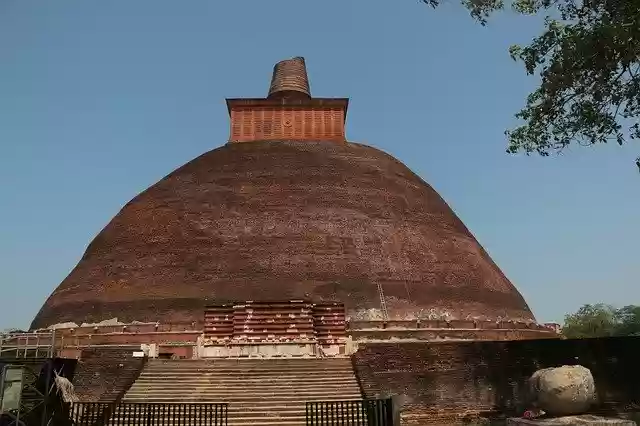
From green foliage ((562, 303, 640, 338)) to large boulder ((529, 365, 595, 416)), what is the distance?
29988 mm

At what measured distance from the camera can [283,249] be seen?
15.5 meters

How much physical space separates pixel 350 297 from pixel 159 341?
481 cm

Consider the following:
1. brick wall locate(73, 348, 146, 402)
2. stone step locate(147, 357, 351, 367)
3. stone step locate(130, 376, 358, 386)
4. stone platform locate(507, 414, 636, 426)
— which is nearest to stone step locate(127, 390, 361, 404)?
stone step locate(130, 376, 358, 386)

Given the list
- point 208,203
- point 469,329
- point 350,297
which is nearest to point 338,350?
point 350,297

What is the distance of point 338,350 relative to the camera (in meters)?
12.4

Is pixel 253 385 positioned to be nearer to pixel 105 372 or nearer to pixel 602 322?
pixel 105 372

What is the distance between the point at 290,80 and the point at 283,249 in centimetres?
1058

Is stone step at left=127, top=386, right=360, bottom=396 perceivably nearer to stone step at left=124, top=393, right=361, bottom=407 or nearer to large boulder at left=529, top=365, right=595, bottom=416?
stone step at left=124, top=393, right=361, bottom=407

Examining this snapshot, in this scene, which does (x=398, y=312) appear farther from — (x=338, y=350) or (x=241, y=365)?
(x=241, y=365)

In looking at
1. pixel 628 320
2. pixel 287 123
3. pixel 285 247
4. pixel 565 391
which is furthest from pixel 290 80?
pixel 628 320

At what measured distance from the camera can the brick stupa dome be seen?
48.6 ft

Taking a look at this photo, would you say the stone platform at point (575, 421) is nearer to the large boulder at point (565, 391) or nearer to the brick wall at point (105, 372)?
the large boulder at point (565, 391)

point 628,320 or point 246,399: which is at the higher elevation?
point 628,320

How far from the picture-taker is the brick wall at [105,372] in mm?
10289
